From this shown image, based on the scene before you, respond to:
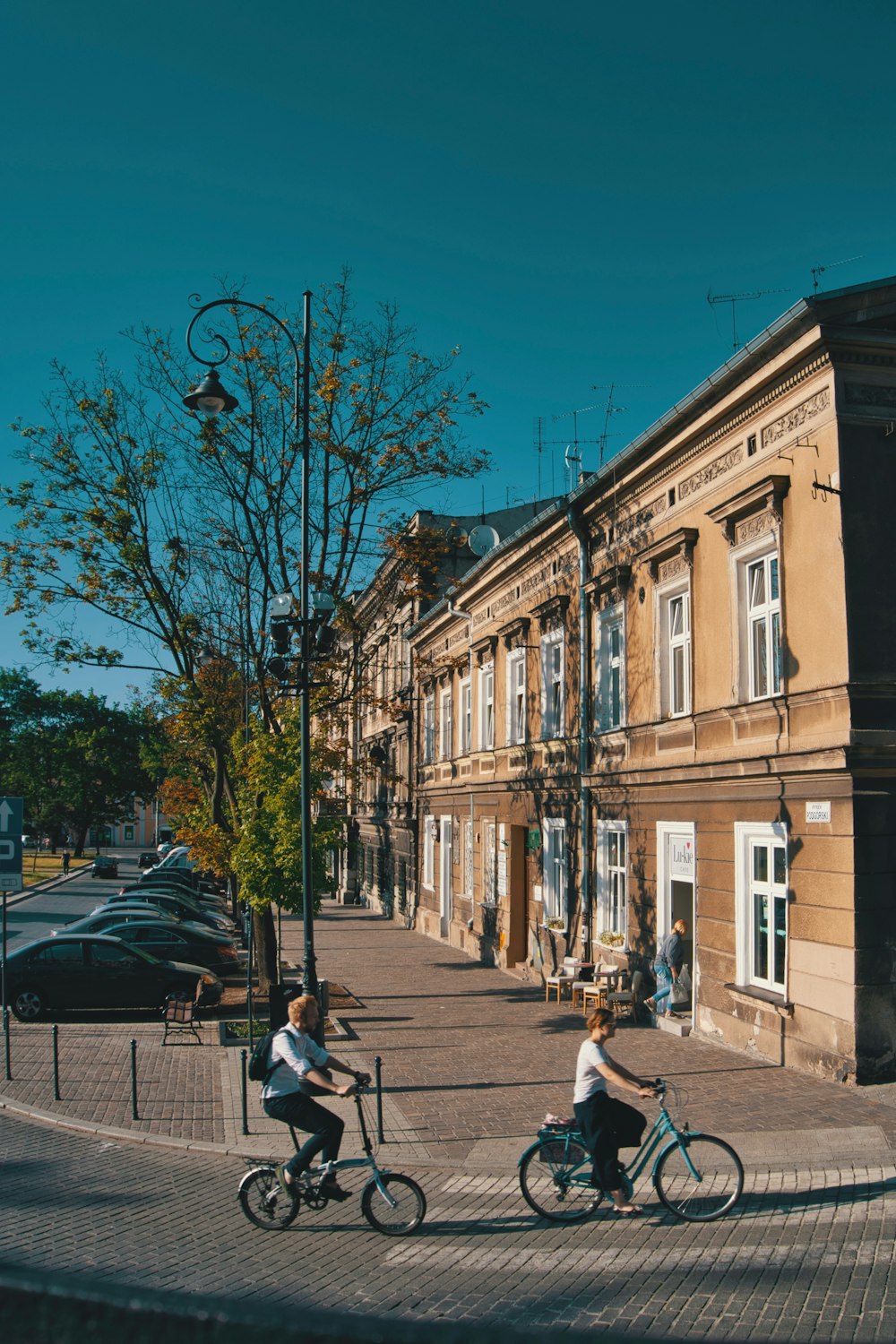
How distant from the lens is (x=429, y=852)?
110 ft

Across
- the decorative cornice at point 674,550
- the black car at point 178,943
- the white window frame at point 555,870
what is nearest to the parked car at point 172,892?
the black car at point 178,943

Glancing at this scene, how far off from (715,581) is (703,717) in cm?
196

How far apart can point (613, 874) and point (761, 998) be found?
5.69m

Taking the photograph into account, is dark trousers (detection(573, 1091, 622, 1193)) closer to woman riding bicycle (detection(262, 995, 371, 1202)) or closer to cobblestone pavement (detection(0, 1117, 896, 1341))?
cobblestone pavement (detection(0, 1117, 896, 1341))

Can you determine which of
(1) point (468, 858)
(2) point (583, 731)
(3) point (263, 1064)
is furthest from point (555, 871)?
(3) point (263, 1064)

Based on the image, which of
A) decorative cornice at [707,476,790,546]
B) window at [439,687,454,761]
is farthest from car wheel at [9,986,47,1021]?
window at [439,687,454,761]

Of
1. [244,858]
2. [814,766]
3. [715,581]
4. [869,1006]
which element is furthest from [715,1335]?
[244,858]

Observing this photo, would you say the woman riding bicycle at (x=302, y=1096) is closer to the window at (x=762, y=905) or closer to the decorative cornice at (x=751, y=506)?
the window at (x=762, y=905)

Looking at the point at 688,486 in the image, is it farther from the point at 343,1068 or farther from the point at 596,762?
the point at 343,1068

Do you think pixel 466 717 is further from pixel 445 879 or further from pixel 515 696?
pixel 515 696

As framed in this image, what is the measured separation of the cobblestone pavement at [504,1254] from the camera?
6.46m

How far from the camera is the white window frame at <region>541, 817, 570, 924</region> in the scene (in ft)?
69.1

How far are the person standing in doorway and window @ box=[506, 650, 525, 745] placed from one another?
8560mm

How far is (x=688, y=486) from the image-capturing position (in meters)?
16.2
